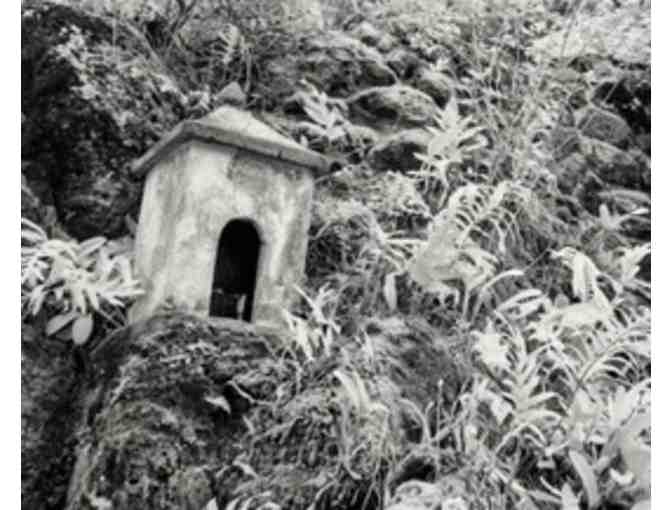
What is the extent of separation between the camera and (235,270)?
12.3 feet

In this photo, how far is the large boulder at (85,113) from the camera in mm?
4184

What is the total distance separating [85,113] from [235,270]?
1235mm

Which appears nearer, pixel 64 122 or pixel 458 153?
pixel 458 153

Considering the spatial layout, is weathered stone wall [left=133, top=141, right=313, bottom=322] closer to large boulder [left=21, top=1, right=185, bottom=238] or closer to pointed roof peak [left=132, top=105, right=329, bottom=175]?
pointed roof peak [left=132, top=105, right=329, bottom=175]

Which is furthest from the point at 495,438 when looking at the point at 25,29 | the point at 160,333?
the point at 25,29

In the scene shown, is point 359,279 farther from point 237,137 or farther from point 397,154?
point 397,154

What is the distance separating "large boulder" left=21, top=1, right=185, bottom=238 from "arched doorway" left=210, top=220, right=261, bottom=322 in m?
0.73

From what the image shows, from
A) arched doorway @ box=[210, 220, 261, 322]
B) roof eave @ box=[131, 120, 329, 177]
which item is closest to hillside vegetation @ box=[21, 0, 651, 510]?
arched doorway @ box=[210, 220, 261, 322]

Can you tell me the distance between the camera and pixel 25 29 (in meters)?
4.43

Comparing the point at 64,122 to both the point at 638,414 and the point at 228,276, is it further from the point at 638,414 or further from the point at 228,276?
the point at 638,414

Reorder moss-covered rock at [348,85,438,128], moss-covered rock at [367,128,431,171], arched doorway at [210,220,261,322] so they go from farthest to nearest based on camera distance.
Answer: moss-covered rock at [348,85,438,128] → moss-covered rock at [367,128,431,171] → arched doorway at [210,220,261,322]

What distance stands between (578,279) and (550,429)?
1.87 ft

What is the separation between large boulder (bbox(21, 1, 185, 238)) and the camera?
13.7ft

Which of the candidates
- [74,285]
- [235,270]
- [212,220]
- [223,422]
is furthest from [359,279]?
[74,285]
